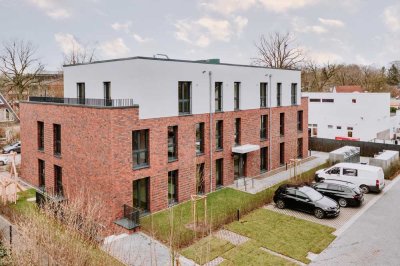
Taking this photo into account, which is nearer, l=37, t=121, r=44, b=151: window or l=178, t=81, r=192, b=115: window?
l=178, t=81, r=192, b=115: window

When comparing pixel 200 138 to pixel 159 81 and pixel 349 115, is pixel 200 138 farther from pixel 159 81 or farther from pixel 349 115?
pixel 349 115

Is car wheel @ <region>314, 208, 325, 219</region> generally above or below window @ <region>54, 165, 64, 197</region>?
below

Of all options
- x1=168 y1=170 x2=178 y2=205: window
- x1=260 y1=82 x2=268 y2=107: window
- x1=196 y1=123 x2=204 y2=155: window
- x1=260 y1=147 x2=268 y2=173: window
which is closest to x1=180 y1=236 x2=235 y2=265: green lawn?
x1=168 y1=170 x2=178 y2=205: window

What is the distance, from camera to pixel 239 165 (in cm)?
2416

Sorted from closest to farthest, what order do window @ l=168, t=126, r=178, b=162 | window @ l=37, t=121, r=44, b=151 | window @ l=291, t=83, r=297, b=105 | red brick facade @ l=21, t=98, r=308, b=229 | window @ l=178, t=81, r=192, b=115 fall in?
1. red brick facade @ l=21, t=98, r=308, b=229
2. window @ l=168, t=126, r=178, b=162
3. window @ l=178, t=81, r=192, b=115
4. window @ l=37, t=121, r=44, b=151
5. window @ l=291, t=83, r=297, b=105

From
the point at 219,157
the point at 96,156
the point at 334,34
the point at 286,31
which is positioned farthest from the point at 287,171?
the point at 286,31

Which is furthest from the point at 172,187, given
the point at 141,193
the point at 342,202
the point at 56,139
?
the point at 342,202

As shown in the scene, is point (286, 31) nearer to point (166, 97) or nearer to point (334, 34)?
point (334, 34)

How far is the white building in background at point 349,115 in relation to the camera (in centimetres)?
3712

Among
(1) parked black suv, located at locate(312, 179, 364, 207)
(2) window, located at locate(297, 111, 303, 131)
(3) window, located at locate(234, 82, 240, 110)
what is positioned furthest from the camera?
(2) window, located at locate(297, 111, 303, 131)

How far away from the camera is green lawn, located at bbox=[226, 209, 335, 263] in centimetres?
1406

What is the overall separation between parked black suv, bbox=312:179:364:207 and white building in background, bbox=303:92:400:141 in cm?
1963

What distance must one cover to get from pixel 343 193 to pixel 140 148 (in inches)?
435

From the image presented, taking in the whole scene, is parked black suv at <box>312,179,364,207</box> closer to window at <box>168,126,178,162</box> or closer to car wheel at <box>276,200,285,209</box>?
car wheel at <box>276,200,285,209</box>
